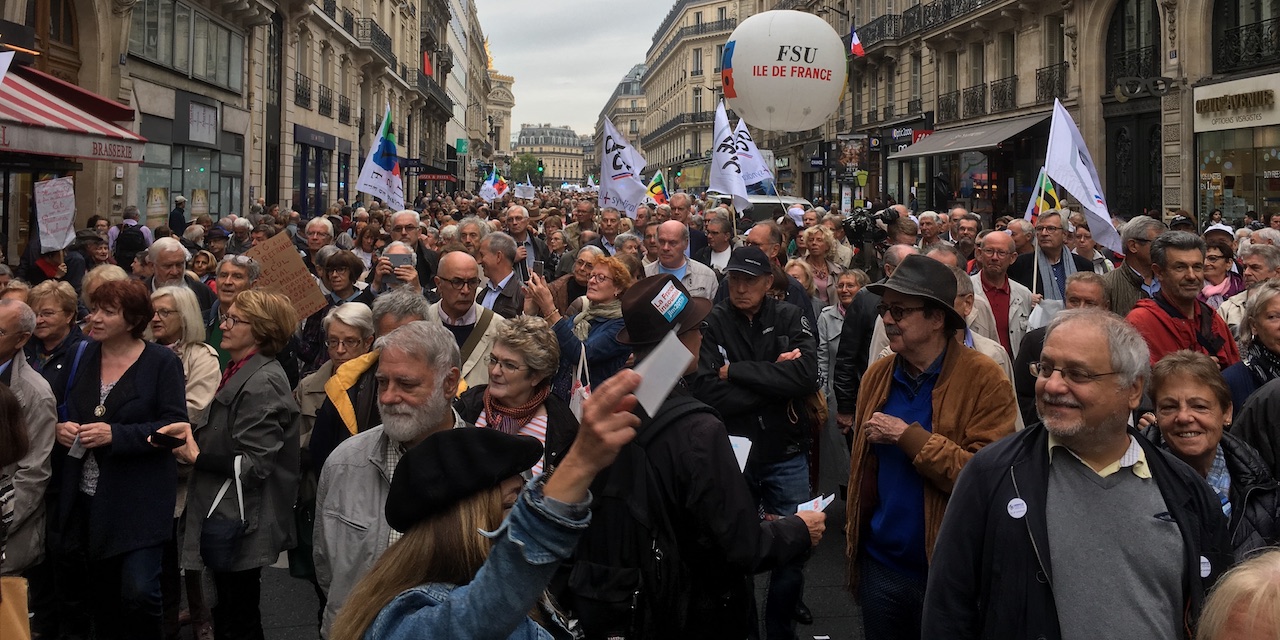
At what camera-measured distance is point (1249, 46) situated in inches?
823

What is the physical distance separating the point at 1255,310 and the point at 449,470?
3.81 meters

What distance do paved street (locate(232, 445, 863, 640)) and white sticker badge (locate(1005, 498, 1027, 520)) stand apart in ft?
9.23

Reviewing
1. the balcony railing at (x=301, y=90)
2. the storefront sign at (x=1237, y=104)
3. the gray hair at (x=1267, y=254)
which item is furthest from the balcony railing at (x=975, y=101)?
the gray hair at (x=1267, y=254)

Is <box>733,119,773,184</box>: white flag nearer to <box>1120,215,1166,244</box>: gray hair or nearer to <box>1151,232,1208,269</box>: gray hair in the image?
<box>1120,215,1166,244</box>: gray hair

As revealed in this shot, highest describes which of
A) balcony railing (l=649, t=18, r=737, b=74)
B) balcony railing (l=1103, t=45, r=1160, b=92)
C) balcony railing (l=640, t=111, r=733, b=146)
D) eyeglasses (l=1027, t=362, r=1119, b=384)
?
Answer: balcony railing (l=649, t=18, r=737, b=74)

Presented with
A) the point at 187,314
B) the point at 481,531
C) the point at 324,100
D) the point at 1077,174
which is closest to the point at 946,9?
the point at 324,100

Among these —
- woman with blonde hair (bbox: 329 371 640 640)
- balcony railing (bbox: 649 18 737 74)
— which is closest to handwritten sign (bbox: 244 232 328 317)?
woman with blonde hair (bbox: 329 371 640 640)

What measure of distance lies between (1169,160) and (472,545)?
24274mm

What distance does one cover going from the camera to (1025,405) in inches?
222

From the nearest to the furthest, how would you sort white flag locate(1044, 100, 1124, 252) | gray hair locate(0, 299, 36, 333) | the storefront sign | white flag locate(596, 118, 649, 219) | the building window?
gray hair locate(0, 299, 36, 333) → white flag locate(1044, 100, 1124, 252) → white flag locate(596, 118, 649, 219) → the storefront sign → the building window

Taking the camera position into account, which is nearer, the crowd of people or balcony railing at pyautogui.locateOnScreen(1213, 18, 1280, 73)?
the crowd of people

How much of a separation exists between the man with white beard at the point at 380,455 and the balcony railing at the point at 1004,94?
29278 mm

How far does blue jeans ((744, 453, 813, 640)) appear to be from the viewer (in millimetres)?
4934

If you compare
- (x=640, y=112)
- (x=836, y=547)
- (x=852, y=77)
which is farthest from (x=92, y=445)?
(x=640, y=112)
